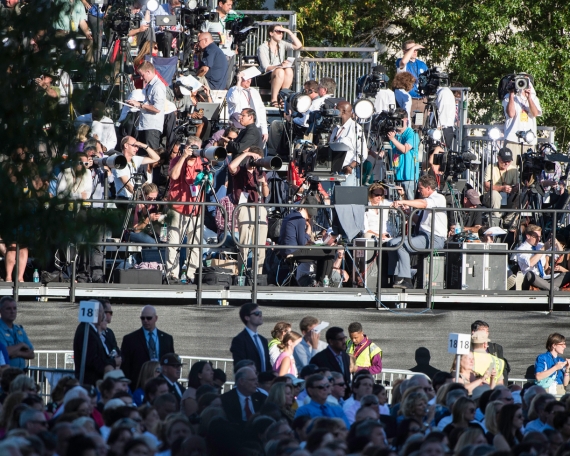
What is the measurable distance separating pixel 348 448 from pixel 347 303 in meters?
6.74

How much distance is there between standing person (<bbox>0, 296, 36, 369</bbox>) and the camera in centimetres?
1123

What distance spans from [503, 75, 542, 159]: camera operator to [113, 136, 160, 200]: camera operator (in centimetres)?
602

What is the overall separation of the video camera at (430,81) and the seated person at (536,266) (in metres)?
4.36

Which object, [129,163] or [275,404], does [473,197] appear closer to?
[129,163]

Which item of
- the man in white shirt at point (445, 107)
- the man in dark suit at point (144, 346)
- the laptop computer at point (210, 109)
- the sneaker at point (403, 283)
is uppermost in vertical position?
the man in white shirt at point (445, 107)

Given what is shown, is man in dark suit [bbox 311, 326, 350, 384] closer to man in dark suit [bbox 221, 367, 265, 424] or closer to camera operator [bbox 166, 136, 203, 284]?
man in dark suit [bbox 221, 367, 265, 424]

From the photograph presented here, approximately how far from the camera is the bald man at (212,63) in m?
19.8

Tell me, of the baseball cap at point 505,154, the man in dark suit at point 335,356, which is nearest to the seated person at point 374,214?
the man in dark suit at point 335,356

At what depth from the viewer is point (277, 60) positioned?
21219 millimetres

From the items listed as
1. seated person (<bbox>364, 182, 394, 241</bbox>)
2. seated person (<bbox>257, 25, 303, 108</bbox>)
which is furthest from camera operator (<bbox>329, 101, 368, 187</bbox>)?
seated person (<bbox>257, 25, 303, 108</bbox>)

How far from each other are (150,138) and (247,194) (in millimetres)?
2395

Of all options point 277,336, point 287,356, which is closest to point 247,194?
point 277,336

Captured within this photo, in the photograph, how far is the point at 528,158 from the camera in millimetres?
17938

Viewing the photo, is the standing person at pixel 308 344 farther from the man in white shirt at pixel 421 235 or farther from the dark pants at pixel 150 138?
the dark pants at pixel 150 138
